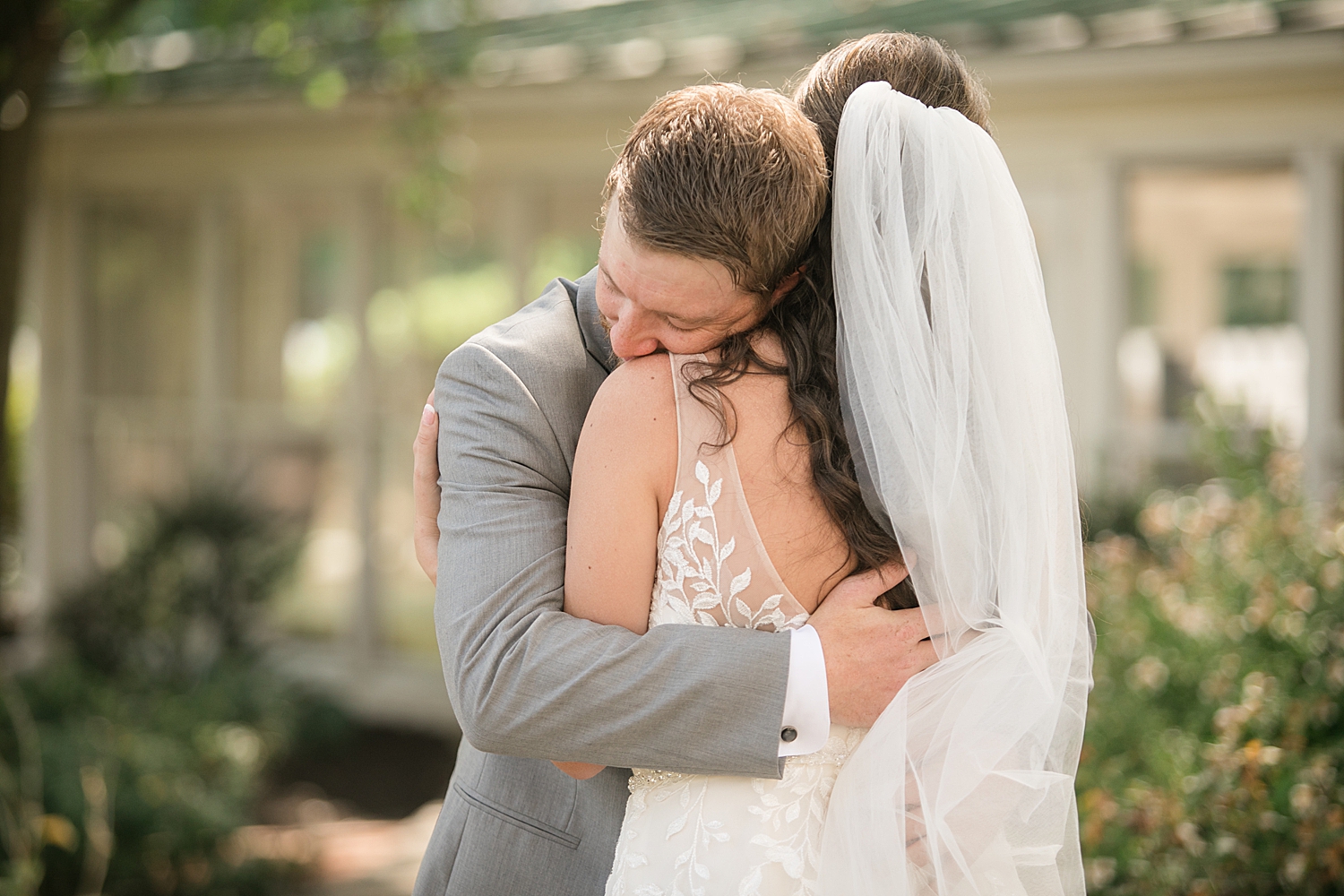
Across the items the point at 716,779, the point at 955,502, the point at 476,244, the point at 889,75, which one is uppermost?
the point at 889,75

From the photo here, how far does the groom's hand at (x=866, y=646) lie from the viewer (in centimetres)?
173

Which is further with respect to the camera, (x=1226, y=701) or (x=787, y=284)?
(x=1226, y=701)

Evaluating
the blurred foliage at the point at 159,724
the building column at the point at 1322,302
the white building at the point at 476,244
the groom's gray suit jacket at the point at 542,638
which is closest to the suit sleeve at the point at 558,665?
the groom's gray suit jacket at the point at 542,638

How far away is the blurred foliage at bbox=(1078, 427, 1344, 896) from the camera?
3359 mm

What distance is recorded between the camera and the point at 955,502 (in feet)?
5.72

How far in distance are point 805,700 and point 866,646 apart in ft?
0.39

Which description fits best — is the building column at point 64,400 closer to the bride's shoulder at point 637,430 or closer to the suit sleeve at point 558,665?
the suit sleeve at point 558,665

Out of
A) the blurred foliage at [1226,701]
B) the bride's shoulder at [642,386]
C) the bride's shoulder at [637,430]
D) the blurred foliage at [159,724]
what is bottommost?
the blurred foliage at [159,724]

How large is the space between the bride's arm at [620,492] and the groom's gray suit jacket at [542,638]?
45 millimetres

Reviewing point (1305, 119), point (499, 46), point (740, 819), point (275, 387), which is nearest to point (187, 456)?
point (275, 387)

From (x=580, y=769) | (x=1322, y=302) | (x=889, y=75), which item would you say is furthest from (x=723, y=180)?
(x=1322, y=302)

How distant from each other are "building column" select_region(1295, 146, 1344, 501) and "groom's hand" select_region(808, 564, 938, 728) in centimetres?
483

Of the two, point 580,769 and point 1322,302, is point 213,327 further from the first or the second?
point 580,769

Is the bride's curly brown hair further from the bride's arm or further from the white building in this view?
the white building
